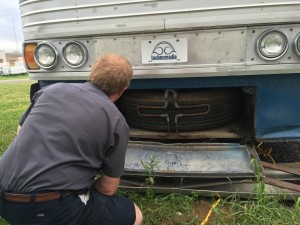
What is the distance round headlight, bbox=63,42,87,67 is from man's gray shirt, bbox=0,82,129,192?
93 centimetres

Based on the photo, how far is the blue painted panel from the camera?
8.70ft

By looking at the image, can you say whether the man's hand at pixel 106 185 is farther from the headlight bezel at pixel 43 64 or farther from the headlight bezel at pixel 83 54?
the headlight bezel at pixel 43 64

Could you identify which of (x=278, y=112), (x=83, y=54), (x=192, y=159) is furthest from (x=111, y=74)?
(x=278, y=112)

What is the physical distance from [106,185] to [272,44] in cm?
162

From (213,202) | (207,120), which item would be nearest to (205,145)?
(207,120)

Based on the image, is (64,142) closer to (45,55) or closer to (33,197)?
(33,197)

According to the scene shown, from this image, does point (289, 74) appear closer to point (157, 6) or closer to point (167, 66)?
point (167, 66)

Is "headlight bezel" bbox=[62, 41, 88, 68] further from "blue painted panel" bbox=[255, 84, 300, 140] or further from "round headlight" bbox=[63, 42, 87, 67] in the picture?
"blue painted panel" bbox=[255, 84, 300, 140]

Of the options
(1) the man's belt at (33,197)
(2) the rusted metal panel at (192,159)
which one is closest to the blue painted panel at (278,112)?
(2) the rusted metal panel at (192,159)

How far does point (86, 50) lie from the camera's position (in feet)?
9.24

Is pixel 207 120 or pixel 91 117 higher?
pixel 91 117

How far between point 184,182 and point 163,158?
266mm

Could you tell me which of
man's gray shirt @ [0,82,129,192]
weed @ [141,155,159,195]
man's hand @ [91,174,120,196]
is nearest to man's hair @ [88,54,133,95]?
man's gray shirt @ [0,82,129,192]

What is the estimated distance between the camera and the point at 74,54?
112 inches
